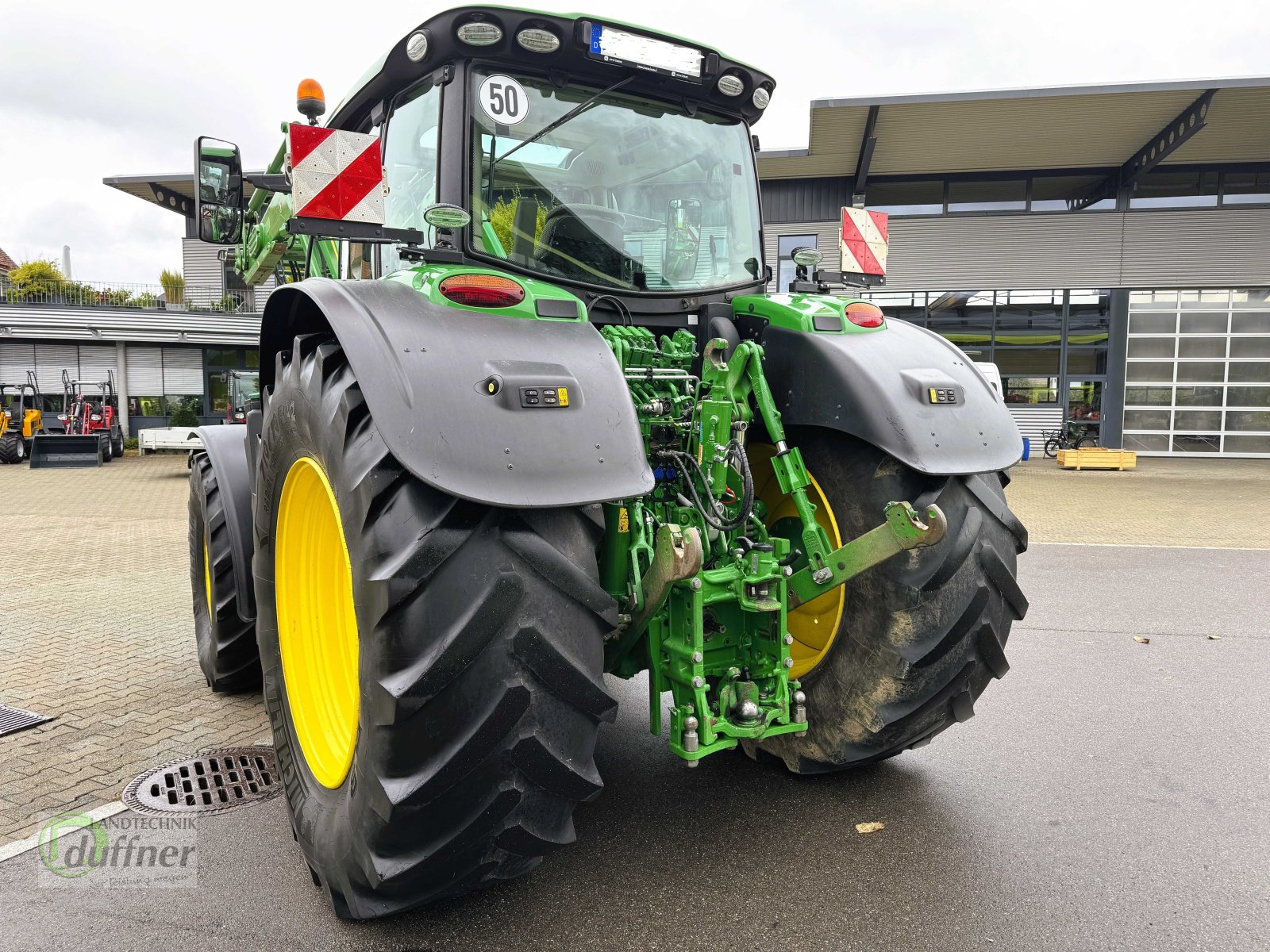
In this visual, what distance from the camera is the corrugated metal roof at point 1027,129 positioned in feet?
55.8

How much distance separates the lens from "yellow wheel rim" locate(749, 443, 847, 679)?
3.10 metres

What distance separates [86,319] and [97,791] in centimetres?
2301

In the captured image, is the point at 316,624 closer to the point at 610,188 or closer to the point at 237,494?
the point at 237,494

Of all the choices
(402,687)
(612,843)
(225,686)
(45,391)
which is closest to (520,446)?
(402,687)

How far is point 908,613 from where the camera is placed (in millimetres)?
2857

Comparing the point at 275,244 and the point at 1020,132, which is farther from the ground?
the point at 1020,132

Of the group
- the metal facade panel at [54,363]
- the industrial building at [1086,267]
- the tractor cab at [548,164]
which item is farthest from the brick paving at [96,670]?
the industrial building at [1086,267]

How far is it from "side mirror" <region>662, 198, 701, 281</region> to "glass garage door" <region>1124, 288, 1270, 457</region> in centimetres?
2124

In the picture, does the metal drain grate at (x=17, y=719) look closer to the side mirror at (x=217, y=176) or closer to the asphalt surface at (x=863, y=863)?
the asphalt surface at (x=863, y=863)

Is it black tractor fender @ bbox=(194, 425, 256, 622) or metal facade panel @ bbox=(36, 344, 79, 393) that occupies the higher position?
metal facade panel @ bbox=(36, 344, 79, 393)

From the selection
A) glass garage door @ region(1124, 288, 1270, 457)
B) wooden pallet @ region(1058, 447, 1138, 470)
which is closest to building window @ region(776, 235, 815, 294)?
wooden pallet @ region(1058, 447, 1138, 470)

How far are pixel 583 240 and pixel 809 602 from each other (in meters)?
1.53

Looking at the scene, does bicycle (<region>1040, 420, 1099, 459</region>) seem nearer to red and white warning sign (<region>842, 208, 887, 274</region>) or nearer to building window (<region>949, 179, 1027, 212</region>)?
building window (<region>949, 179, 1027, 212</region>)

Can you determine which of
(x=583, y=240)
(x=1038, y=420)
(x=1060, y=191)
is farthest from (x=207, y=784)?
(x=1060, y=191)
